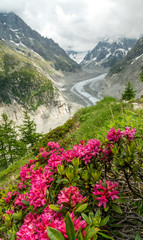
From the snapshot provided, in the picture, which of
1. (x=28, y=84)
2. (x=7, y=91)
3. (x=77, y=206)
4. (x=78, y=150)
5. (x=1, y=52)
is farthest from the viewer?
(x=1, y=52)

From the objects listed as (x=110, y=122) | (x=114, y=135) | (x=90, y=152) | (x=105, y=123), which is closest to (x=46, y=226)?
(x=90, y=152)

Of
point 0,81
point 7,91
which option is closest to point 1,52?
point 0,81

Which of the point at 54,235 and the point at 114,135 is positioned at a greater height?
the point at 114,135

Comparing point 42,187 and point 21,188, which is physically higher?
point 42,187

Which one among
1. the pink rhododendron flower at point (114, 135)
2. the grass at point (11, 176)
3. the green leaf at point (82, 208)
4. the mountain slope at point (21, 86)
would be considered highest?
the mountain slope at point (21, 86)

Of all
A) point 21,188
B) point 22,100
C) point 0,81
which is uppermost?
point 0,81

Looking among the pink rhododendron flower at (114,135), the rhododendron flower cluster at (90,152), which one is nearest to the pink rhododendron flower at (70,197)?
the rhododendron flower cluster at (90,152)

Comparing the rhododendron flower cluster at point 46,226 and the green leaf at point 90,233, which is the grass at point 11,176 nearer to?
the rhododendron flower cluster at point 46,226

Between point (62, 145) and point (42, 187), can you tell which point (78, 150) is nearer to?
point (42, 187)

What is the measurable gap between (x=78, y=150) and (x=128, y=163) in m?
0.69

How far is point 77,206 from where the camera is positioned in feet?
3.60

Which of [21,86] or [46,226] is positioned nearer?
[46,226]

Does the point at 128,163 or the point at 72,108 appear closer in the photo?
the point at 128,163

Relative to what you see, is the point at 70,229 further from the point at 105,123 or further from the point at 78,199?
the point at 105,123
